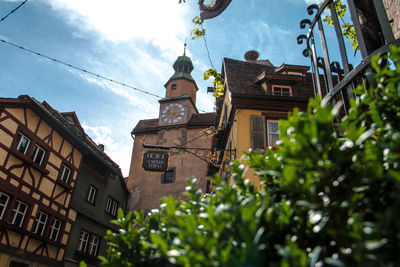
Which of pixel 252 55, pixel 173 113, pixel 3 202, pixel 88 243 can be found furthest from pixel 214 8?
pixel 252 55

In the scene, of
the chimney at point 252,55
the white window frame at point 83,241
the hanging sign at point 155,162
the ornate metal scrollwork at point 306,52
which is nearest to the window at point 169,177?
the white window frame at point 83,241

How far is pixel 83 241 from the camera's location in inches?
623

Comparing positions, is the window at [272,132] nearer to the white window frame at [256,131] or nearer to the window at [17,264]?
the white window frame at [256,131]

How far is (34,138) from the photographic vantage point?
1282 cm

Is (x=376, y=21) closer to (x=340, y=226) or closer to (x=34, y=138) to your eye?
(x=340, y=226)

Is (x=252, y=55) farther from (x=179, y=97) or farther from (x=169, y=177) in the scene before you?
(x=169, y=177)

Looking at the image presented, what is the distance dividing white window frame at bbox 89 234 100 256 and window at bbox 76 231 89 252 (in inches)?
11.3

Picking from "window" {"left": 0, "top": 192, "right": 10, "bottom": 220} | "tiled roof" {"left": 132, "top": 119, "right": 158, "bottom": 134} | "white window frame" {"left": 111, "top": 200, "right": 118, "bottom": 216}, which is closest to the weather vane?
"window" {"left": 0, "top": 192, "right": 10, "bottom": 220}

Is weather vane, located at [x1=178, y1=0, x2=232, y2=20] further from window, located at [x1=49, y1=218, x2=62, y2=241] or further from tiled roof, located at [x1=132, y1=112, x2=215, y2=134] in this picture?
tiled roof, located at [x1=132, y1=112, x2=215, y2=134]

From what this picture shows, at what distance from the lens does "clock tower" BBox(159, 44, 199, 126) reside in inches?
944

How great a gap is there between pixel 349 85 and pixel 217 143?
12.8 metres

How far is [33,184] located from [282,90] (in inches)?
417

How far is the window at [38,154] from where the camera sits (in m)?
13.1

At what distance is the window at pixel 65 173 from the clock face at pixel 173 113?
9.82m
